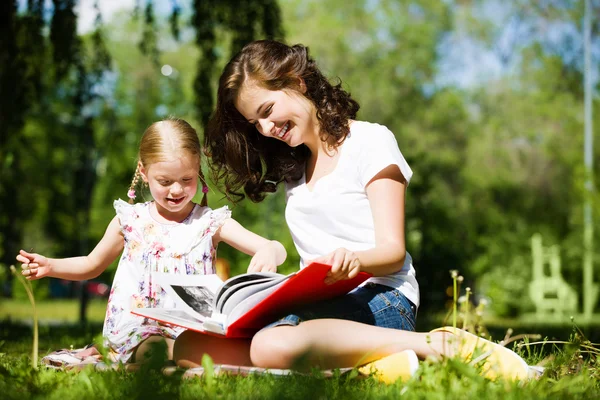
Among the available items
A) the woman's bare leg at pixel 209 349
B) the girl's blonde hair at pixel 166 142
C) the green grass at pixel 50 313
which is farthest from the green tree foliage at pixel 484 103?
the woman's bare leg at pixel 209 349

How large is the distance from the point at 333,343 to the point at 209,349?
48cm

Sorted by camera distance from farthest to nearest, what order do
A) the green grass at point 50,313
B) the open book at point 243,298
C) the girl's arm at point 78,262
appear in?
1. the green grass at point 50,313
2. the girl's arm at point 78,262
3. the open book at point 243,298

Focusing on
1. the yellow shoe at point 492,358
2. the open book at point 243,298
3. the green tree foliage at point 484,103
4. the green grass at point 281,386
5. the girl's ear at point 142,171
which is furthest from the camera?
the green tree foliage at point 484,103

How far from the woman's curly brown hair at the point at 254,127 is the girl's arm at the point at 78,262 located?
0.53m

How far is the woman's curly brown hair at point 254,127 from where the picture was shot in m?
3.34

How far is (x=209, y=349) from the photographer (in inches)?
113

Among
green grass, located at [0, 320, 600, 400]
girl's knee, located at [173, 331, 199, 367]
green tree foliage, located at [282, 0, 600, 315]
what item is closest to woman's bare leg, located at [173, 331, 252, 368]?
girl's knee, located at [173, 331, 199, 367]

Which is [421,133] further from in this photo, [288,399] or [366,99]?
[288,399]

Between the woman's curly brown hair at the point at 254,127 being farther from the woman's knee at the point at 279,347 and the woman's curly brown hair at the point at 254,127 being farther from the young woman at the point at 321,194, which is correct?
the woman's knee at the point at 279,347

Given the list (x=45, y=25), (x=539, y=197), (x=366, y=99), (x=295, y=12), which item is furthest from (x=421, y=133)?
(x=45, y=25)

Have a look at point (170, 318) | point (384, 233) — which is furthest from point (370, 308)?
point (170, 318)

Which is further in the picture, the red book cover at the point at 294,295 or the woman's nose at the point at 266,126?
the woman's nose at the point at 266,126

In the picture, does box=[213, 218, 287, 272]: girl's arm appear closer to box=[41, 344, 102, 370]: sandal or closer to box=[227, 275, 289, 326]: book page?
box=[227, 275, 289, 326]: book page

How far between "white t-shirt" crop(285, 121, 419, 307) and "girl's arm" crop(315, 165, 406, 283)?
0.14 ft
